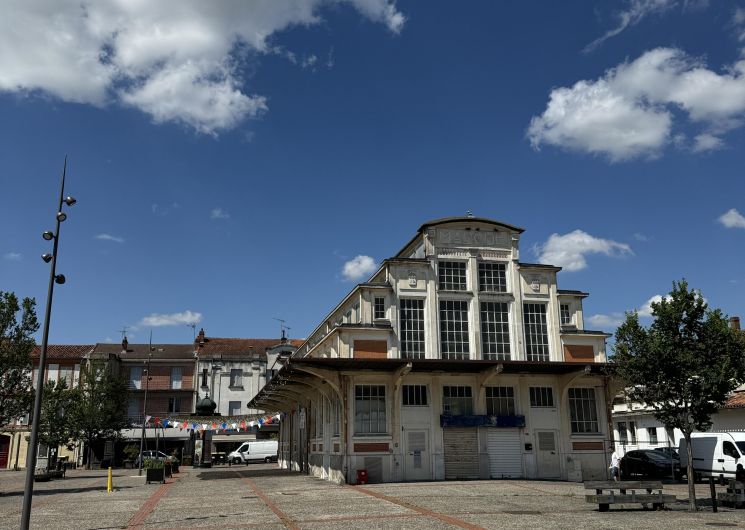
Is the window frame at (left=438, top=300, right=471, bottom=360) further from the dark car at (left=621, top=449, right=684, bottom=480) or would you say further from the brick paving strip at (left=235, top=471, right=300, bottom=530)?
the dark car at (left=621, top=449, right=684, bottom=480)

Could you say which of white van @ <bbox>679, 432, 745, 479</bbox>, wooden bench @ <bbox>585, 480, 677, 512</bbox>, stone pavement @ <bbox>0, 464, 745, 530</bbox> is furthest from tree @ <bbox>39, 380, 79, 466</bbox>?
wooden bench @ <bbox>585, 480, 677, 512</bbox>

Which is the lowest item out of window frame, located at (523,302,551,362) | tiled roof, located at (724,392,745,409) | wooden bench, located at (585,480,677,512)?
wooden bench, located at (585,480,677,512)

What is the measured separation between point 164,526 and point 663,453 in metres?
26.1

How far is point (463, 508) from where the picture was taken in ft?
55.5

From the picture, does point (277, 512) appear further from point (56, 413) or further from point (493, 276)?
point (56, 413)

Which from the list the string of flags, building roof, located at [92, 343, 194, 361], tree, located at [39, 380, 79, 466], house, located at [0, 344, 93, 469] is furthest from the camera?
building roof, located at [92, 343, 194, 361]

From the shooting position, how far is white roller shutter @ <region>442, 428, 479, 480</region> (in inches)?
1113

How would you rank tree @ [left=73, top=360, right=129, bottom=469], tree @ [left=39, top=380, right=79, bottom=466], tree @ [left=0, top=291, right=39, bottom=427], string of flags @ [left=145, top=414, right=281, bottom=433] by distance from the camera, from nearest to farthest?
tree @ [left=0, top=291, right=39, bottom=427] → string of flags @ [left=145, top=414, right=281, bottom=433] → tree @ [left=39, top=380, right=79, bottom=466] → tree @ [left=73, top=360, right=129, bottom=469]

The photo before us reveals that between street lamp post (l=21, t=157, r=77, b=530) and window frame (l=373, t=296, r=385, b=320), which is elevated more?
window frame (l=373, t=296, r=385, b=320)

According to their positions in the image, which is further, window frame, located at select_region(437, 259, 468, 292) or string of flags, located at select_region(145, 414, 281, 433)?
string of flags, located at select_region(145, 414, 281, 433)

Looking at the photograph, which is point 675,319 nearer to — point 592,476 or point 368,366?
point 368,366

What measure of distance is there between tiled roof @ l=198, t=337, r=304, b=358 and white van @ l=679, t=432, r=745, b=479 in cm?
4629

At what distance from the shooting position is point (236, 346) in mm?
73062

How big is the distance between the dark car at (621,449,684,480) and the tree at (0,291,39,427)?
27796 mm
